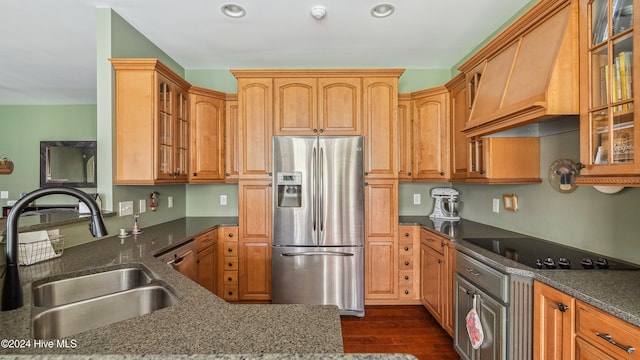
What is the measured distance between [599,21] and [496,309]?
156cm

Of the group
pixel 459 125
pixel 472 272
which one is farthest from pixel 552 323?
pixel 459 125

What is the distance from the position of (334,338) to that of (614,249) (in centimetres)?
187

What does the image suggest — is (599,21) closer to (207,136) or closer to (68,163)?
(207,136)

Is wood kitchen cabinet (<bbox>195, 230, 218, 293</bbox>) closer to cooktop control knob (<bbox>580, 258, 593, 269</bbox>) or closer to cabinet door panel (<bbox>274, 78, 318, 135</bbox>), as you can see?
cabinet door panel (<bbox>274, 78, 318, 135</bbox>)

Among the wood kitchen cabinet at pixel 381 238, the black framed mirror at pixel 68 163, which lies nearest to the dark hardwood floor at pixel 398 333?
the wood kitchen cabinet at pixel 381 238

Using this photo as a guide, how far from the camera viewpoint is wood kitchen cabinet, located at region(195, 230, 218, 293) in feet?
8.54

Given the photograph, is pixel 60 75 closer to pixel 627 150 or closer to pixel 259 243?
pixel 259 243

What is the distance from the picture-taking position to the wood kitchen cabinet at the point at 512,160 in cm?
217

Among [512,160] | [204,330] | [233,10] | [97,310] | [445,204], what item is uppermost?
[233,10]

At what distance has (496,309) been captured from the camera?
1.66m

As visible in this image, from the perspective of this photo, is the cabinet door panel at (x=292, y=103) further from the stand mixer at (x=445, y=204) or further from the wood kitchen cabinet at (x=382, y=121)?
the stand mixer at (x=445, y=204)

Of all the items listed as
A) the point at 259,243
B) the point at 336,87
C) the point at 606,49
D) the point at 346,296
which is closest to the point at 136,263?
the point at 259,243

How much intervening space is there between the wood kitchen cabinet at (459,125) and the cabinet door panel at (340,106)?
37.8 inches

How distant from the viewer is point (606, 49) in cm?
129
